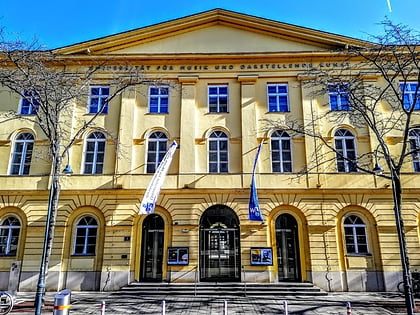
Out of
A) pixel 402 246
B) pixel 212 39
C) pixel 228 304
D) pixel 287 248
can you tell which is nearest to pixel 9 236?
pixel 228 304

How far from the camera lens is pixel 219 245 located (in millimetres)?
17594

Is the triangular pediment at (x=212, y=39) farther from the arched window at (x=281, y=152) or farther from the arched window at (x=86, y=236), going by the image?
the arched window at (x=86, y=236)

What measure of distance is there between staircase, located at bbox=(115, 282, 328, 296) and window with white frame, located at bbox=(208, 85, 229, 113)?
9.53 m

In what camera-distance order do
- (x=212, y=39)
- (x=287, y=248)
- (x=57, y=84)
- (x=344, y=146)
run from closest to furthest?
(x=57, y=84)
(x=287, y=248)
(x=344, y=146)
(x=212, y=39)

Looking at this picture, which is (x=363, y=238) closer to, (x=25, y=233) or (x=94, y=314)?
(x=94, y=314)

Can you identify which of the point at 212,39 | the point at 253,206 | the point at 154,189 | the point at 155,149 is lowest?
the point at 253,206

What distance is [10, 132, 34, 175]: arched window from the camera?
18531mm

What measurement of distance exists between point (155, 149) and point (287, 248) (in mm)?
8929

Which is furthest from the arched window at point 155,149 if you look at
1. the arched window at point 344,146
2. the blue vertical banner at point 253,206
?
the arched window at point 344,146

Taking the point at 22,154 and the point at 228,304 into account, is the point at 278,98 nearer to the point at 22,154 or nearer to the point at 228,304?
the point at 228,304

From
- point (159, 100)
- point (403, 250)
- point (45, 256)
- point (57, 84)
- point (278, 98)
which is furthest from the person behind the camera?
point (159, 100)

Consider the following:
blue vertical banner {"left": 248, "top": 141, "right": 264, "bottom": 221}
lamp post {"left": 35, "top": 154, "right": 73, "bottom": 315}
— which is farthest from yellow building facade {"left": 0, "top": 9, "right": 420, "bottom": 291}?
lamp post {"left": 35, "top": 154, "right": 73, "bottom": 315}

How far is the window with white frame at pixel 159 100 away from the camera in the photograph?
19641 mm

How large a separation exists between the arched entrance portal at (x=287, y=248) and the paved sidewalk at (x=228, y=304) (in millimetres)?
2058
